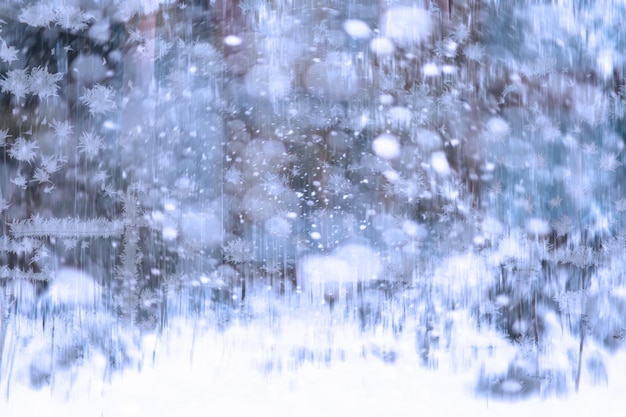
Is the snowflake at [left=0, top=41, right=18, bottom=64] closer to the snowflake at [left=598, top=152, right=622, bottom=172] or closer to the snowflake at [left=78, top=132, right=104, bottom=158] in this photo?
the snowflake at [left=78, top=132, right=104, bottom=158]

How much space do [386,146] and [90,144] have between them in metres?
0.42

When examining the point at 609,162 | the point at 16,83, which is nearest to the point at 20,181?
the point at 16,83

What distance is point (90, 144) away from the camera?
685 mm

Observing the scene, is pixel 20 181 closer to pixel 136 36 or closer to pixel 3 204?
pixel 3 204

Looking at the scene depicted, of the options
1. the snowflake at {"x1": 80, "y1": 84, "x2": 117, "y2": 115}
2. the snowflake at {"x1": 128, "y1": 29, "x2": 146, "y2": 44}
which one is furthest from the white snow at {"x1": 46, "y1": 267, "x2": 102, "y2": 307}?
the snowflake at {"x1": 128, "y1": 29, "x2": 146, "y2": 44}

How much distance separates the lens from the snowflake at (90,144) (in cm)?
68

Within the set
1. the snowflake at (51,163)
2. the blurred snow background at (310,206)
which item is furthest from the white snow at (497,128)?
the snowflake at (51,163)

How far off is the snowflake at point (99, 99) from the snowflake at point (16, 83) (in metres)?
0.09

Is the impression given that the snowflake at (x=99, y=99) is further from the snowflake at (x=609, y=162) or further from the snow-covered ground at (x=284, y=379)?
the snowflake at (x=609, y=162)

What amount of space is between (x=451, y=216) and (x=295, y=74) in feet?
0.96

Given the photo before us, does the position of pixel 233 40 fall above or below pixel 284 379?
above

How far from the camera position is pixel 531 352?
2.24ft

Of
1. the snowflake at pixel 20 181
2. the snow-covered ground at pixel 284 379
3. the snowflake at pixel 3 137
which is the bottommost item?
the snow-covered ground at pixel 284 379

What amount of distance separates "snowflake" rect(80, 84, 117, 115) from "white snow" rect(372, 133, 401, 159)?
376 millimetres
